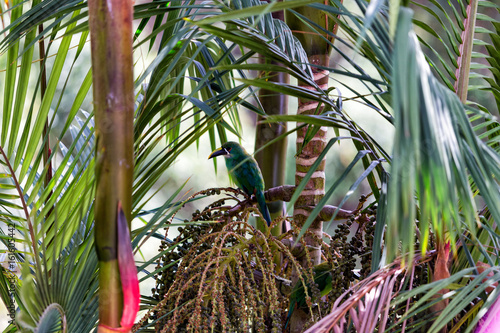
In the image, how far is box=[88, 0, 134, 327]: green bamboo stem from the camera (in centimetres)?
39

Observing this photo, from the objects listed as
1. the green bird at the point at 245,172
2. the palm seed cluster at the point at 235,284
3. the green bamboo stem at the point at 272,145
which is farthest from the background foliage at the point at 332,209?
the green bird at the point at 245,172

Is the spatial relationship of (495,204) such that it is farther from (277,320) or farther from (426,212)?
(277,320)

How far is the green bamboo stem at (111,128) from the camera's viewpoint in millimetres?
386

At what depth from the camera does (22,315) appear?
481mm

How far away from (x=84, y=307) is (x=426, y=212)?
0.44 m

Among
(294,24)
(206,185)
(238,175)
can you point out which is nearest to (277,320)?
(294,24)

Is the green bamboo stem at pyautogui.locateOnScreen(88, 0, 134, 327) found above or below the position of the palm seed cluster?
above

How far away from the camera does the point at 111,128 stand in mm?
393

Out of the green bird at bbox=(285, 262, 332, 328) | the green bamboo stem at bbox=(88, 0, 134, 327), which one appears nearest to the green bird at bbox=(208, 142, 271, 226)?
the green bird at bbox=(285, 262, 332, 328)

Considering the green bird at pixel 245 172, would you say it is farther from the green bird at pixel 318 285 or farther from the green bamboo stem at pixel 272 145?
the green bird at pixel 318 285

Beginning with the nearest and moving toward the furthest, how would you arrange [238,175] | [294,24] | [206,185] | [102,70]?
1. [102,70]
2. [294,24]
3. [238,175]
4. [206,185]

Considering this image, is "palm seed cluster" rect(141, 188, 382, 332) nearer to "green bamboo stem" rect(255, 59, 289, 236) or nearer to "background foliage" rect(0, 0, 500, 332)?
"background foliage" rect(0, 0, 500, 332)

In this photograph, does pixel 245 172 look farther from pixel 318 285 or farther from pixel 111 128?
pixel 111 128

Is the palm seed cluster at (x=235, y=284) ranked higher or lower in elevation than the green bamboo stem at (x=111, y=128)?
→ lower
